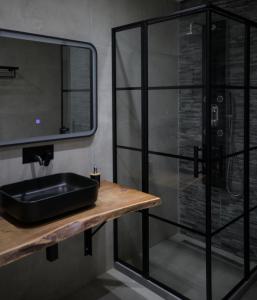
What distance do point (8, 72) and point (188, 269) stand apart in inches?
81.6

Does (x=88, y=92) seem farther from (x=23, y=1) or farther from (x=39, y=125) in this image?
(x=23, y=1)

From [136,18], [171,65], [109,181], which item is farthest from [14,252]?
[136,18]

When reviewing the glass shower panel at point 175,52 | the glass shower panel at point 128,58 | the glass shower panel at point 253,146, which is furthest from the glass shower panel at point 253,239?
the glass shower panel at point 128,58

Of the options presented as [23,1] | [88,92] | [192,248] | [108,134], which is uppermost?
[23,1]

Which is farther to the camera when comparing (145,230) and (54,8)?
(145,230)

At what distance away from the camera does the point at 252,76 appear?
8.88ft

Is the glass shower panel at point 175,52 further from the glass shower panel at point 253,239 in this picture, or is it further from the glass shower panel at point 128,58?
the glass shower panel at point 253,239

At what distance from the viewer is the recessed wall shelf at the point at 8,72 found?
2.07m

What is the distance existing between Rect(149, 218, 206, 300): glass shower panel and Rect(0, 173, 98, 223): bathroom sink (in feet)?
2.75

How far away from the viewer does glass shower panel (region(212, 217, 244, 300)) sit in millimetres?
2457

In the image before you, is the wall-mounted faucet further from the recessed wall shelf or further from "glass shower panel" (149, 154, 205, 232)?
"glass shower panel" (149, 154, 205, 232)

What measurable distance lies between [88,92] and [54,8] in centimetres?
66

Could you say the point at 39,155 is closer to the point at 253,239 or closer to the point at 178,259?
the point at 178,259

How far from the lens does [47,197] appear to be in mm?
2053
